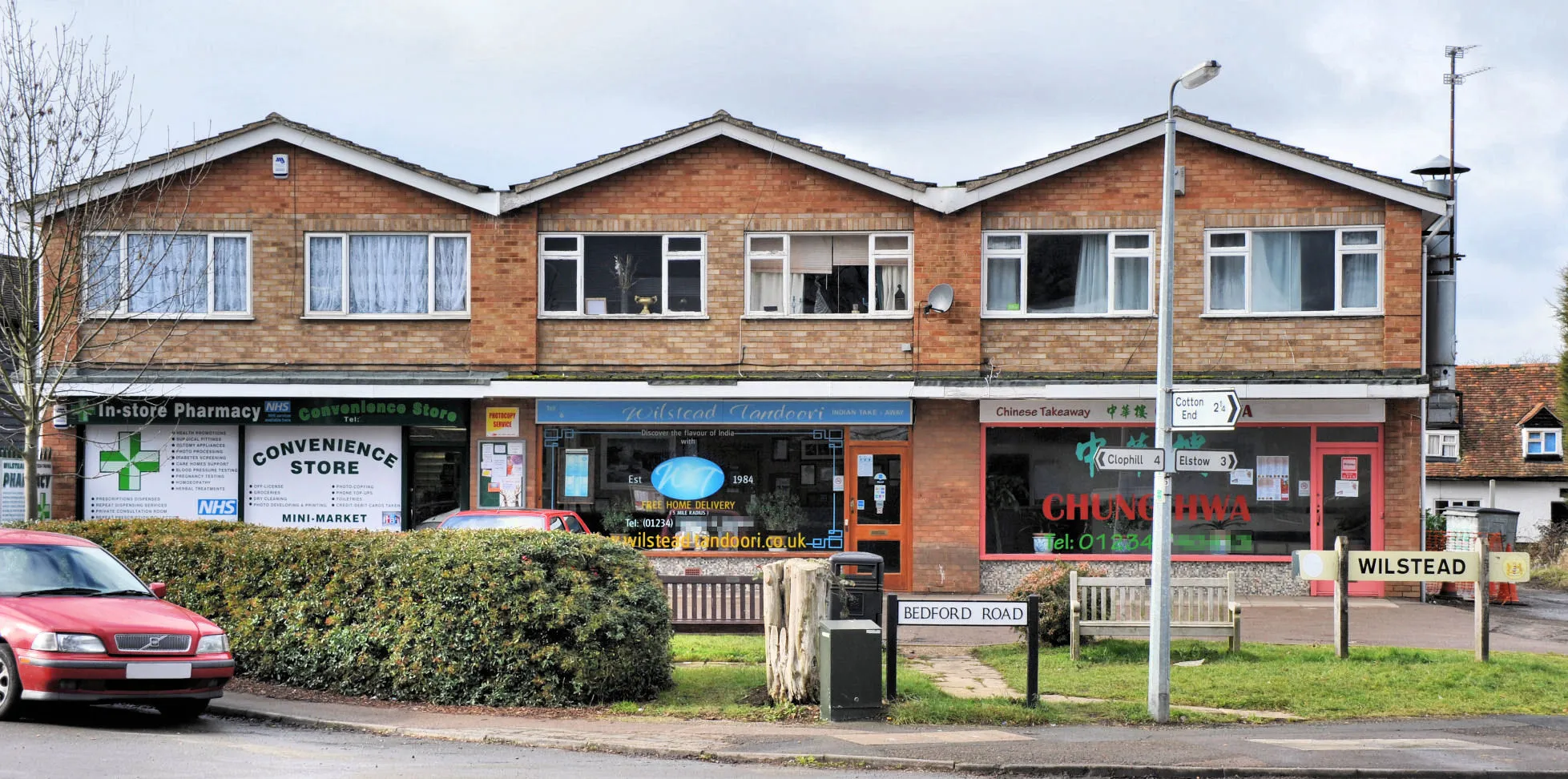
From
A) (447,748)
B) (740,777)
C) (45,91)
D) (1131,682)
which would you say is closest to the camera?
(740,777)

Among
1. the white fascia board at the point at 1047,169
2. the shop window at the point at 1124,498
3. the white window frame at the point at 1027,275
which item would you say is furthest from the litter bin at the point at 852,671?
the white fascia board at the point at 1047,169

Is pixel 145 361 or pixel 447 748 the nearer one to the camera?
pixel 447 748

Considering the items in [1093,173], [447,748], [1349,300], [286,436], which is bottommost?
[447,748]

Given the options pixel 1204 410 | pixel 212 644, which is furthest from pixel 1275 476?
pixel 212 644

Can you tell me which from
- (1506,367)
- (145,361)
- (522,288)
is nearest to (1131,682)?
(522,288)

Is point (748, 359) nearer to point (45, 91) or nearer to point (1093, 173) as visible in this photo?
point (1093, 173)

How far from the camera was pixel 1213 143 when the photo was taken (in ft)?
65.5

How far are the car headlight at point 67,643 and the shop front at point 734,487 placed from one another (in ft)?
34.4

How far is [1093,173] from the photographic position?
20250 millimetres

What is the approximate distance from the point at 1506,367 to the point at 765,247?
82.7ft

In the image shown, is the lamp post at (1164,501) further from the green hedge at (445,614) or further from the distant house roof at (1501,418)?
the distant house roof at (1501,418)

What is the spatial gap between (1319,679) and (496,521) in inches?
363

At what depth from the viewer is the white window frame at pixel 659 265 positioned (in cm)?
2039

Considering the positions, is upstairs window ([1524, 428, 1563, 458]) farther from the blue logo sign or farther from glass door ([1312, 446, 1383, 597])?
the blue logo sign
